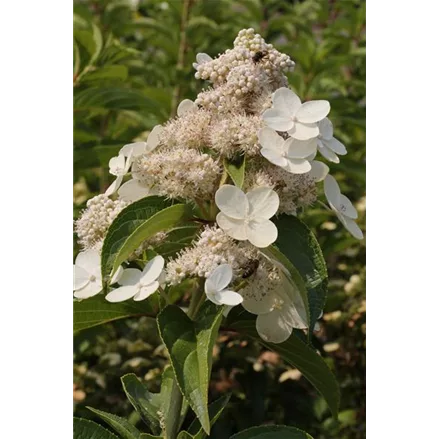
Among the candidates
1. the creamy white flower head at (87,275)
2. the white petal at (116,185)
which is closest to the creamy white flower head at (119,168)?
the white petal at (116,185)

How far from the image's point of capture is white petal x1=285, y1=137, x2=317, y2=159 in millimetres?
985

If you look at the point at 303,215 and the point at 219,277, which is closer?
the point at 219,277

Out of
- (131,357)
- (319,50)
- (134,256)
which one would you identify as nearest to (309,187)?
(134,256)

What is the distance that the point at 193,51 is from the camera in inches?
108

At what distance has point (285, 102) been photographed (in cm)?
100

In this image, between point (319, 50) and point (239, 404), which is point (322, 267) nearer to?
point (239, 404)

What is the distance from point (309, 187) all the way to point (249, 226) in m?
0.12

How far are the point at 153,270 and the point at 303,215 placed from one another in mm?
1295

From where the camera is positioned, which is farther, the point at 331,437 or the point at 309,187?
the point at 331,437

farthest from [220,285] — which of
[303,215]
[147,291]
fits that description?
[303,215]

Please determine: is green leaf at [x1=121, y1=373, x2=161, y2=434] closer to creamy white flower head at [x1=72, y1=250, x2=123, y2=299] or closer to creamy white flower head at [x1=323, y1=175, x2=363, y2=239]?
creamy white flower head at [x1=72, y1=250, x2=123, y2=299]

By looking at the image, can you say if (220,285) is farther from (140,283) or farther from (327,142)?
(327,142)

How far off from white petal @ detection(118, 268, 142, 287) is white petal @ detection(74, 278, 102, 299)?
0.11ft

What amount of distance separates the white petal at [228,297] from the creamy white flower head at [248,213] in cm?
7
